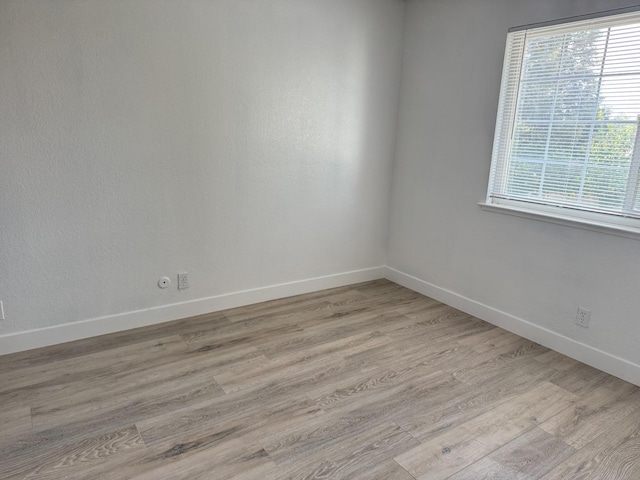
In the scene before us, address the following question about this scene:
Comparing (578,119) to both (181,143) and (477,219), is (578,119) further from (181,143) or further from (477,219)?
(181,143)

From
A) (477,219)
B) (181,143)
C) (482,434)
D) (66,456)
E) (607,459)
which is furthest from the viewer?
(477,219)

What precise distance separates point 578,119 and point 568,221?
63cm

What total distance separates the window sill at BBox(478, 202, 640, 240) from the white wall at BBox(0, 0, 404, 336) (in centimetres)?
123

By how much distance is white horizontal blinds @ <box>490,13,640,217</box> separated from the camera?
8.31 ft

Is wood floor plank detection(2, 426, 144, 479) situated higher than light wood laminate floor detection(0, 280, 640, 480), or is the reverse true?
light wood laminate floor detection(0, 280, 640, 480)

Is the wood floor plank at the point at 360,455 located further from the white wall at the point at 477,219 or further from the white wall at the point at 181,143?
the white wall at the point at 181,143

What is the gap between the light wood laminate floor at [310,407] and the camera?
1.86 metres

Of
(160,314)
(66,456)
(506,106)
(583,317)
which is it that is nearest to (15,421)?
(66,456)

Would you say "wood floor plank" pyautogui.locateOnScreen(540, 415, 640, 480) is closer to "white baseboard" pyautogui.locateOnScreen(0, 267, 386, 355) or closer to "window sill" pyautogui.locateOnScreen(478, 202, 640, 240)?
"window sill" pyautogui.locateOnScreen(478, 202, 640, 240)

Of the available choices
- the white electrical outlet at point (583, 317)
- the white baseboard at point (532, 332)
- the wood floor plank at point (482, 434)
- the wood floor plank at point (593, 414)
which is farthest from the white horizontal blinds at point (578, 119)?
the wood floor plank at point (482, 434)

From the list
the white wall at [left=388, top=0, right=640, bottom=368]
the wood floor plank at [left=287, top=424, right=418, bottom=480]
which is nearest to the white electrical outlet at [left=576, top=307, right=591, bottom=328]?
the white wall at [left=388, top=0, right=640, bottom=368]

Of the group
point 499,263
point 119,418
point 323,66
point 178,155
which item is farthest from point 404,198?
point 119,418

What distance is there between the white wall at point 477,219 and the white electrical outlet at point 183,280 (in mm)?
1962

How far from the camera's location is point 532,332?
3.08 meters
